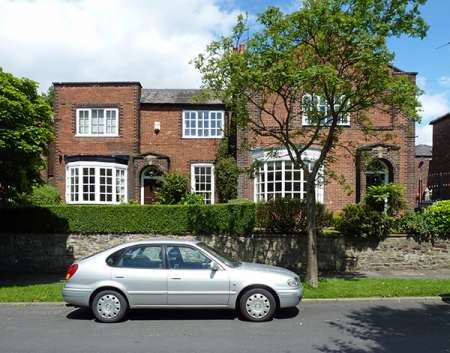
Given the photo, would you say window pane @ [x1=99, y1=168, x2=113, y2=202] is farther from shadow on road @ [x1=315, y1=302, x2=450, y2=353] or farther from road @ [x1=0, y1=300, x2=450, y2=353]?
shadow on road @ [x1=315, y1=302, x2=450, y2=353]

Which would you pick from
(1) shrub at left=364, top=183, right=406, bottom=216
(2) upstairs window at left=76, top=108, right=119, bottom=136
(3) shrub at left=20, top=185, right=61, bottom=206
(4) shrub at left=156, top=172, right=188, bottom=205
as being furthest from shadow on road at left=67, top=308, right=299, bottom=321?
(2) upstairs window at left=76, top=108, right=119, bottom=136

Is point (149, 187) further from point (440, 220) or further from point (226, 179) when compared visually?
point (440, 220)

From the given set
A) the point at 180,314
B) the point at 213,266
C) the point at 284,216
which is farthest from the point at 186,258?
the point at 284,216

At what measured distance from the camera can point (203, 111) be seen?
2253 cm

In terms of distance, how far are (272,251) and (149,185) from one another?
425 inches

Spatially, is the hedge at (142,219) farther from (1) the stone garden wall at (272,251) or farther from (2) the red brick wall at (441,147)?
(2) the red brick wall at (441,147)

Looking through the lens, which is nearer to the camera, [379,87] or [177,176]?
[379,87]

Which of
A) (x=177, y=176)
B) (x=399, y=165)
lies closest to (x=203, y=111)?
(x=177, y=176)

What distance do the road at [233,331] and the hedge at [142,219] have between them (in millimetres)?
4763

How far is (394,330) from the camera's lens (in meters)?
7.16

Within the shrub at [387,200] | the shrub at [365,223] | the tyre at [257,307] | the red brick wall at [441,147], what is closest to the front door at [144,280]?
the tyre at [257,307]

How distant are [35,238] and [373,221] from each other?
417 inches

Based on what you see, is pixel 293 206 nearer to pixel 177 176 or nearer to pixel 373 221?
pixel 373 221

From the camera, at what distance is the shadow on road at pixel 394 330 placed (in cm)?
623
